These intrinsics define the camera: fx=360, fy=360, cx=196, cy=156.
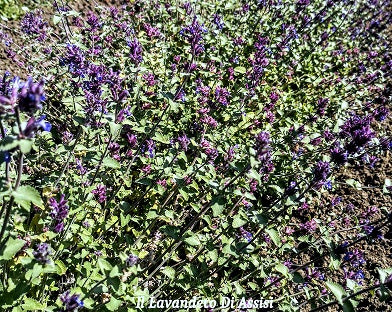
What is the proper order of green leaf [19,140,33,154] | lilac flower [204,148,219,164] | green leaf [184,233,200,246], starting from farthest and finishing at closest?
lilac flower [204,148,219,164], green leaf [184,233,200,246], green leaf [19,140,33,154]

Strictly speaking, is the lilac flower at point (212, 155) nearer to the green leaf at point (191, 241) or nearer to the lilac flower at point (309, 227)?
the green leaf at point (191, 241)

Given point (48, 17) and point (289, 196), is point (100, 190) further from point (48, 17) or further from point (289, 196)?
point (48, 17)

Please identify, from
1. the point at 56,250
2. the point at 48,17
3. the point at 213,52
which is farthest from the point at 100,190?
the point at 48,17

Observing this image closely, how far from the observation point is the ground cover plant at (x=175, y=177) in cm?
250

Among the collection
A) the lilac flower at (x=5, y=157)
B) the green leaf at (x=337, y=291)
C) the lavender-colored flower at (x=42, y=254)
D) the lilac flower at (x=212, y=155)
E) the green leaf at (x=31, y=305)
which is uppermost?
the lilac flower at (x=212, y=155)

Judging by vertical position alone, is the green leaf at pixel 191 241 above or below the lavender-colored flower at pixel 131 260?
above

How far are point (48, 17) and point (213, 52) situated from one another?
11.3ft

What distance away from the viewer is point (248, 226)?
443 centimetres

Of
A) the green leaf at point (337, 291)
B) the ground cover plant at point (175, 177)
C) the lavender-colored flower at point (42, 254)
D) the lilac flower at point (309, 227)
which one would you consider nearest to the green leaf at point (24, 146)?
the ground cover plant at point (175, 177)

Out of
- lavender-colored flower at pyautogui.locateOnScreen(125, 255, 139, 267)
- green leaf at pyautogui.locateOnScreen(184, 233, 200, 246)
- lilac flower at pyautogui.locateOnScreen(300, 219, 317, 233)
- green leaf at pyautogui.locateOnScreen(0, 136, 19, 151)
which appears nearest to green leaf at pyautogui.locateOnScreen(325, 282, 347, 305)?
green leaf at pyautogui.locateOnScreen(184, 233, 200, 246)

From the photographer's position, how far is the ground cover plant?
2.50m

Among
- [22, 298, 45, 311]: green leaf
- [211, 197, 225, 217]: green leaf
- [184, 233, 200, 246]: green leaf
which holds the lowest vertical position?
[22, 298, 45, 311]: green leaf

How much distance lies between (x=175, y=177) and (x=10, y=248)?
1361 mm

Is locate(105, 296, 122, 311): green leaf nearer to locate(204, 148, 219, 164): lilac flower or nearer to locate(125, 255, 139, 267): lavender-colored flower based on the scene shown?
locate(125, 255, 139, 267): lavender-colored flower
